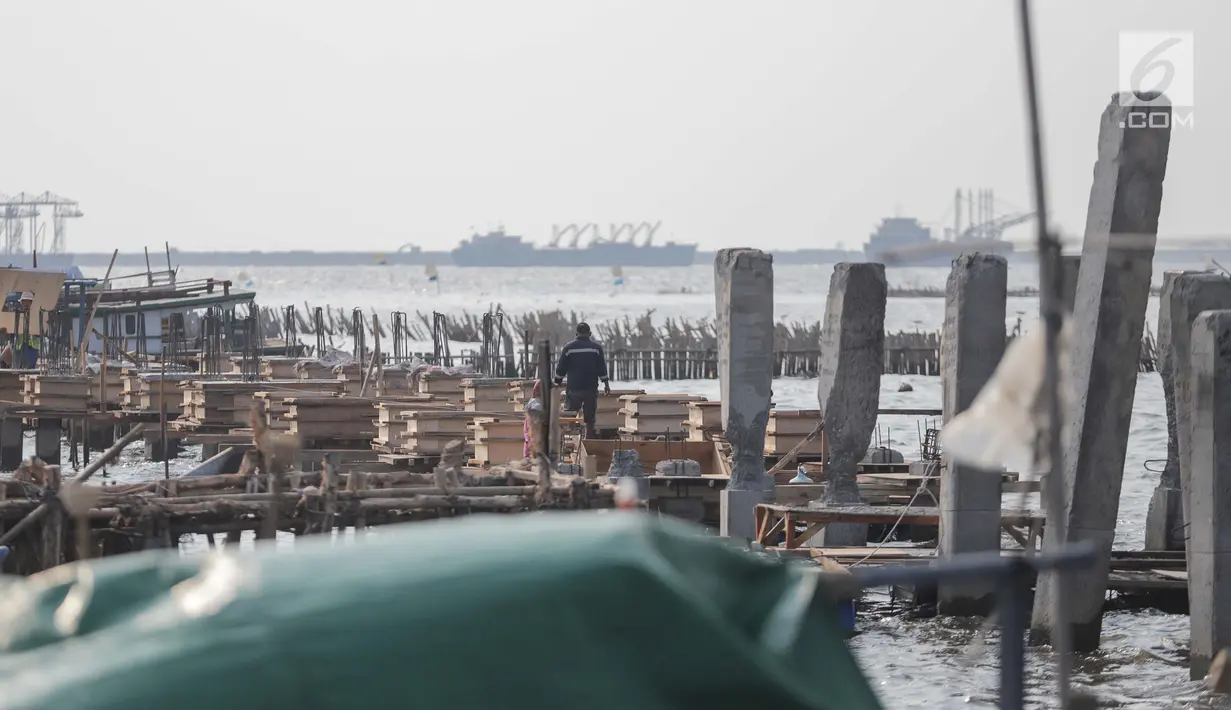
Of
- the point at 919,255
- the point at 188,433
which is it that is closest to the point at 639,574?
the point at 919,255

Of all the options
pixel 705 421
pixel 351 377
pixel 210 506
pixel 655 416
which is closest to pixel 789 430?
pixel 705 421

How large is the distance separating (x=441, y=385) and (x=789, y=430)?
27.3 feet

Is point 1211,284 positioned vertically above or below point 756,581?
above

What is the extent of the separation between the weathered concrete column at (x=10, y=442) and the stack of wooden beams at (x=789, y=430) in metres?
16.1

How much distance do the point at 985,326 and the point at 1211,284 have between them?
2.08 m

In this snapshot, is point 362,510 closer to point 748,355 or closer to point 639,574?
point 748,355

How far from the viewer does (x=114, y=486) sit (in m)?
14.5

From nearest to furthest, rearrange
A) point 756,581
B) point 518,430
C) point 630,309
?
point 756,581
point 518,430
point 630,309

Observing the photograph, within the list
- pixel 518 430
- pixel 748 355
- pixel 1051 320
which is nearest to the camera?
pixel 1051 320

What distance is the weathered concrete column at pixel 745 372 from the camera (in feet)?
57.6

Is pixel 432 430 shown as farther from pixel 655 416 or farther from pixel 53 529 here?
pixel 53 529

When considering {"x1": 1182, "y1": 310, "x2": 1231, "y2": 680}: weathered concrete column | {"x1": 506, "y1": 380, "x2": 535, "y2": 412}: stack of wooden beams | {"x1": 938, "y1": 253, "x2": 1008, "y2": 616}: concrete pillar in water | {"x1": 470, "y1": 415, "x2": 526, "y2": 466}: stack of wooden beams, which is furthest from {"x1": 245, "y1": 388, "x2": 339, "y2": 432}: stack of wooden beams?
{"x1": 1182, "y1": 310, "x2": 1231, "y2": 680}: weathered concrete column

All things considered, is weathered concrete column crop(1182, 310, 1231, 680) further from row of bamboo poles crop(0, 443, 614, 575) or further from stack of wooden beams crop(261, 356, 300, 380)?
stack of wooden beams crop(261, 356, 300, 380)

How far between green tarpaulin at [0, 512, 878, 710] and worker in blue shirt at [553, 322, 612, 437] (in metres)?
18.8
